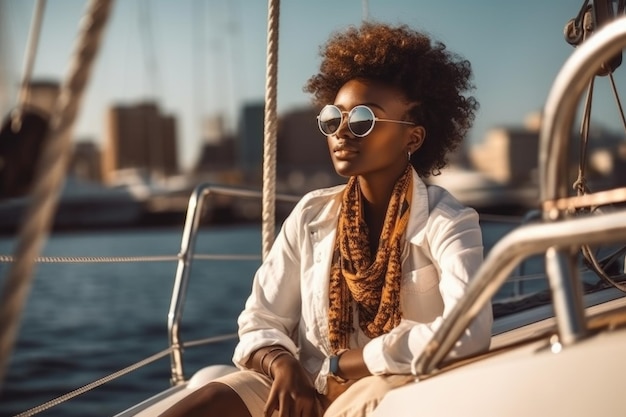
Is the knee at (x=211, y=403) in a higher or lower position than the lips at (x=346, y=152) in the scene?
lower

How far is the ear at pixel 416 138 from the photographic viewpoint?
6.48 feet

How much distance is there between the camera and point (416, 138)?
1987 mm

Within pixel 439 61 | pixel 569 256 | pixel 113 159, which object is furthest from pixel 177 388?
pixel 113 159

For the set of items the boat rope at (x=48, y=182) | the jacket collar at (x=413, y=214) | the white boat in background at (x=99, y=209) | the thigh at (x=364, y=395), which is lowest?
the white boat in background at (x=99, y=209)

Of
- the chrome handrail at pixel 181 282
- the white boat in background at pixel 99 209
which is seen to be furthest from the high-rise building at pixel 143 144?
the chrome handrail at pixel 181 282

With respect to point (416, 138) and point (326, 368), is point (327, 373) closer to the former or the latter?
point (326, 368)

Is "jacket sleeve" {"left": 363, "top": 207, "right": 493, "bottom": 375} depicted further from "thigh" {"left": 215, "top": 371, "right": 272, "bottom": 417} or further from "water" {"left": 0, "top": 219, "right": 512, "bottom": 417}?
"water" {"left": 0, "top": 219, "right": 512, "bottom": 417}

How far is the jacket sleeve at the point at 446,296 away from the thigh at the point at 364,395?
0.02 metres

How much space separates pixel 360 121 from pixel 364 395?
1.91 ft

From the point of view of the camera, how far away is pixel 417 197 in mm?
1869

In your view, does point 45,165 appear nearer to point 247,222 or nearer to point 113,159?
point 247,222

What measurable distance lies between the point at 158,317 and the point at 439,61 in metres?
15.5

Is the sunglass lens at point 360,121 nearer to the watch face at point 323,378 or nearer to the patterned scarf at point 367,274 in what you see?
the patterned scarf at point 367,274

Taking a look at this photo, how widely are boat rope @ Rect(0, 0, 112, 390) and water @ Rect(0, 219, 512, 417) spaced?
1.49 ft
